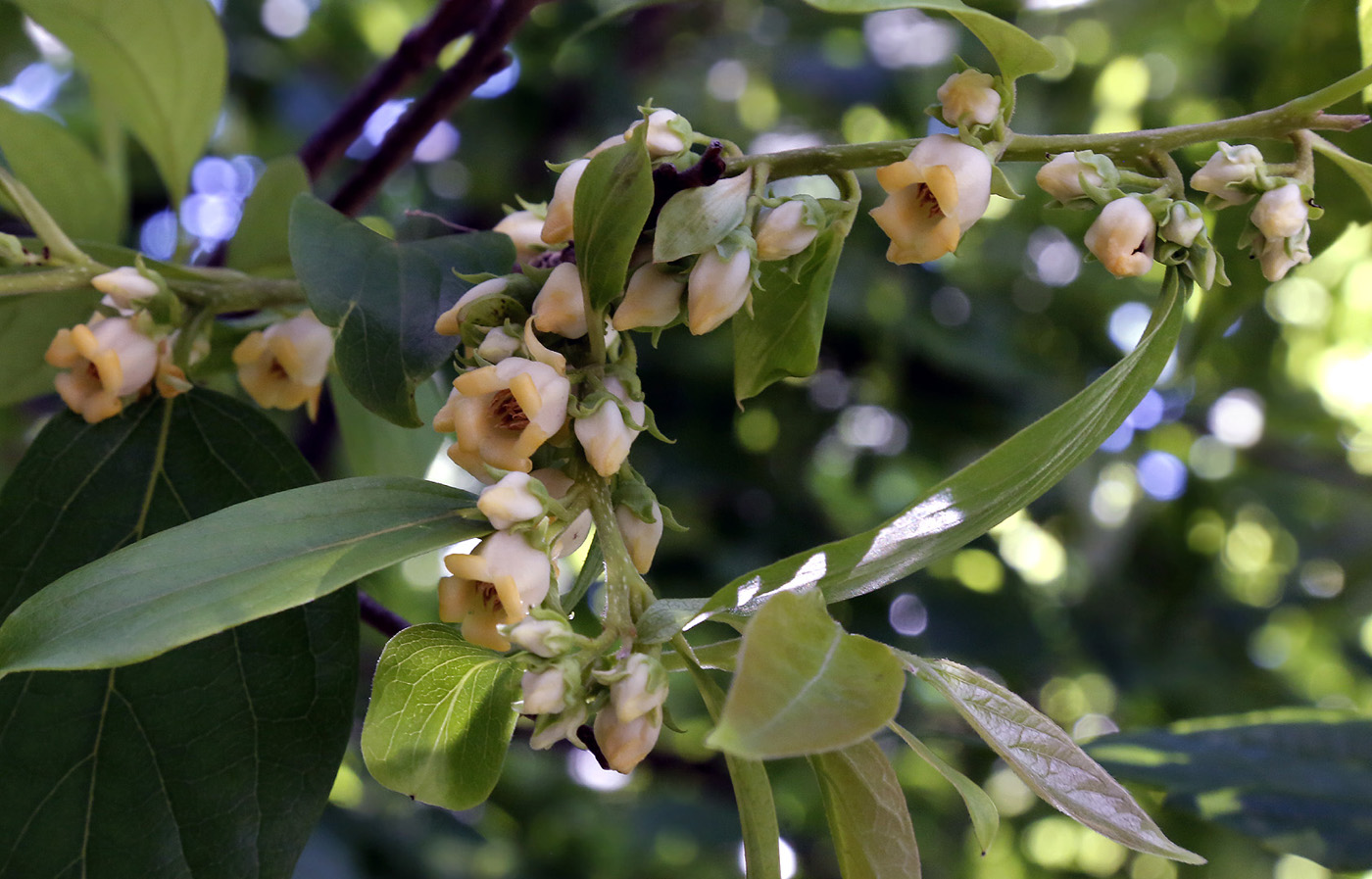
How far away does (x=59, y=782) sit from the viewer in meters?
0.71

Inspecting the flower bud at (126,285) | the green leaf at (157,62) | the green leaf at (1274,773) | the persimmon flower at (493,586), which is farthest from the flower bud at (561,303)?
the green leaf at (1274,773)

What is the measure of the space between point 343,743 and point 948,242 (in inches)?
20.1

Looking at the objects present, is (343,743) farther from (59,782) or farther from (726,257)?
(726,257)

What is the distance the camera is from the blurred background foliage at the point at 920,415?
6.95 feet

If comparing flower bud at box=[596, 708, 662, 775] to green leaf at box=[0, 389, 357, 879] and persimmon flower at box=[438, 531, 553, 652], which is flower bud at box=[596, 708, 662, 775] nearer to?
persimmon flower at box=[438, 531, 553, 652]

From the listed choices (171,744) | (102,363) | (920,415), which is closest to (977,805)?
(171,744)

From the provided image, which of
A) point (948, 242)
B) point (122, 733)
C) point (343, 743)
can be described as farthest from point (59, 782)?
point (948, 242)

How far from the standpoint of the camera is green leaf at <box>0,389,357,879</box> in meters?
0.70

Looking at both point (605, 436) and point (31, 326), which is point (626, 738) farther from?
point (31, 326)

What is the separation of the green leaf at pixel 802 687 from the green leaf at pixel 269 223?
0.75m

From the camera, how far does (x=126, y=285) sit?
759 mm

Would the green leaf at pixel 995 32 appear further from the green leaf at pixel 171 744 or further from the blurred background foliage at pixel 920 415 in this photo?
the blurred background foliage at pixel 920 415

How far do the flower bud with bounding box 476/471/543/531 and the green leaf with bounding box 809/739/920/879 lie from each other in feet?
0.68

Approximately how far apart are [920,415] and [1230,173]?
1.58 meters
